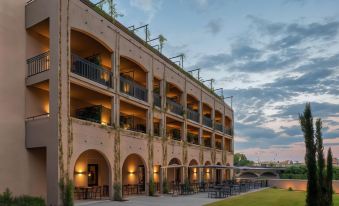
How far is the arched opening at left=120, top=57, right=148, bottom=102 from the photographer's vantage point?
27.2 meters

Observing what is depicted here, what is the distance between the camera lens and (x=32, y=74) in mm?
21844

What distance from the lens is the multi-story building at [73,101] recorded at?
20344 mm

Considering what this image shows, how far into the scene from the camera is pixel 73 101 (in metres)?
26.0

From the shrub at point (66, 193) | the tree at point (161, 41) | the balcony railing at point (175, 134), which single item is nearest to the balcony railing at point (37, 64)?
the shrub at point (66, 193)

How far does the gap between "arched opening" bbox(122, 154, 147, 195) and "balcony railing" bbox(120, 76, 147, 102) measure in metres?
4.87

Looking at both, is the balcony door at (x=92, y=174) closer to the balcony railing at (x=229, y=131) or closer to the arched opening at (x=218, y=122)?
the arched opening at (x=218, y=122)

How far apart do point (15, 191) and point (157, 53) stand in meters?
17.5

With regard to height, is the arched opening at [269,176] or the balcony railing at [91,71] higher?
the balcony railing at [91,71]

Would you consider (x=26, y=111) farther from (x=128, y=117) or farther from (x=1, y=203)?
(x=128, y=117)

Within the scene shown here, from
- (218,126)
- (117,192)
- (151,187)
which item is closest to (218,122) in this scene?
(218,126)

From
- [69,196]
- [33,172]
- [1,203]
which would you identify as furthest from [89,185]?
[1,203]

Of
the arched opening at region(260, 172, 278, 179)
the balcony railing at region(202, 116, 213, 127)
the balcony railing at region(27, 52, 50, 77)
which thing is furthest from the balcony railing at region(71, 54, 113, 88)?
the arched opening at region(260, 172, 278, 179)

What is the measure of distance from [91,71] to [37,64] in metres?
3.25

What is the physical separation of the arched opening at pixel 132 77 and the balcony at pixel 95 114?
7.25 feet
